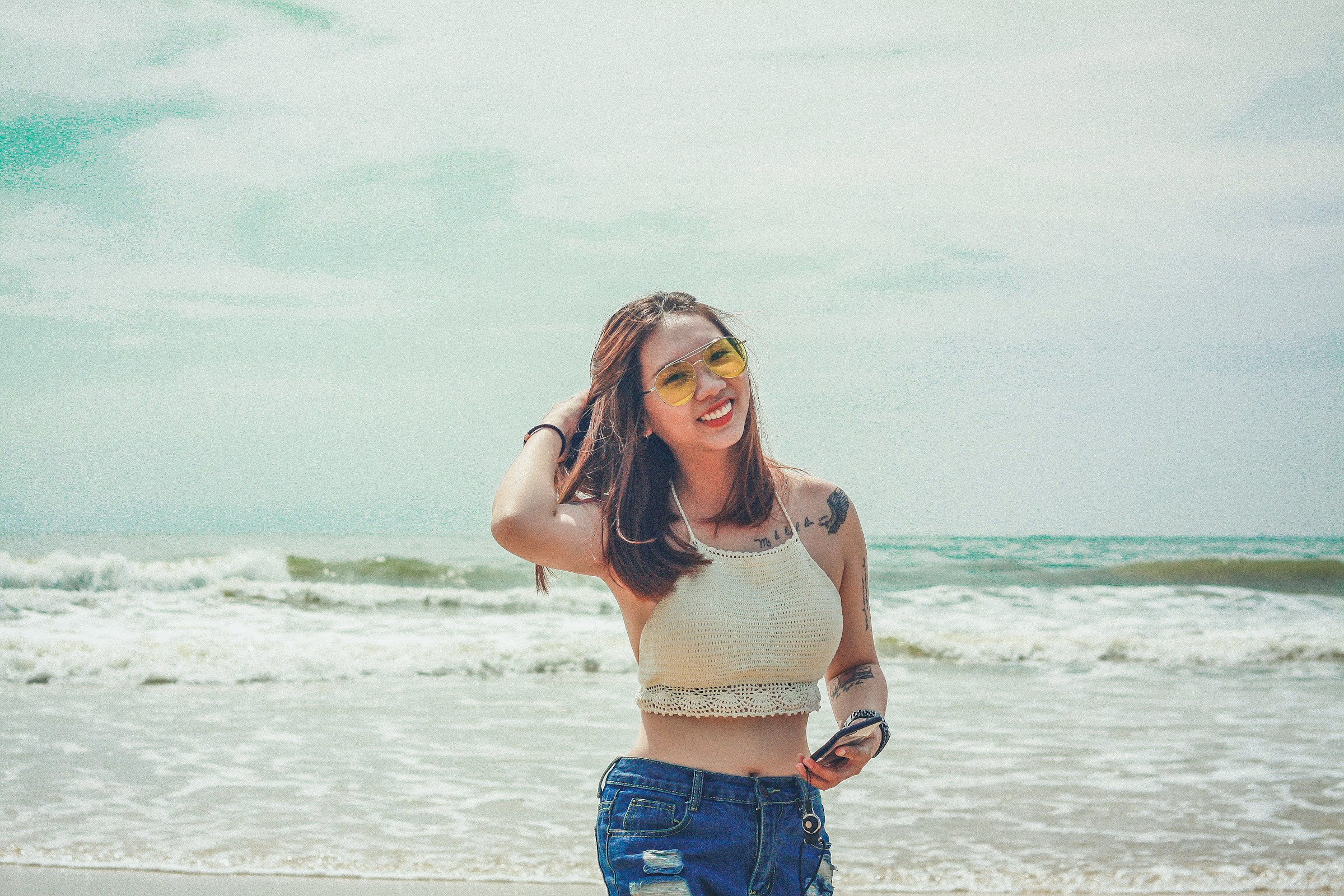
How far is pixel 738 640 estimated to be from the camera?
2092 mm

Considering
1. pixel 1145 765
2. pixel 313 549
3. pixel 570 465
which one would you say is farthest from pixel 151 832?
pixel 313 549

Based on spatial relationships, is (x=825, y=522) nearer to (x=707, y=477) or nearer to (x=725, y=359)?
(x=707, y=477)

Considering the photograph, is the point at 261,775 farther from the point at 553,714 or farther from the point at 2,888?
the point at 553,714

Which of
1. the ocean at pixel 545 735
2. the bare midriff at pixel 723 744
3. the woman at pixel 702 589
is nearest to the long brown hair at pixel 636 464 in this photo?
the woman at pixel 702 589

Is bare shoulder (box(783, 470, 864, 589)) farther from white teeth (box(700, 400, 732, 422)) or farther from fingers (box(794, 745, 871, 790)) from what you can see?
fingers (box(794, 745, 871, 790))

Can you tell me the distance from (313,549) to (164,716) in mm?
14264

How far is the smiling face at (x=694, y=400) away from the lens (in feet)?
7.30

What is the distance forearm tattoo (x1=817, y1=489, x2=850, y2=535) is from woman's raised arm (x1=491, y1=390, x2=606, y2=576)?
0.48 metres

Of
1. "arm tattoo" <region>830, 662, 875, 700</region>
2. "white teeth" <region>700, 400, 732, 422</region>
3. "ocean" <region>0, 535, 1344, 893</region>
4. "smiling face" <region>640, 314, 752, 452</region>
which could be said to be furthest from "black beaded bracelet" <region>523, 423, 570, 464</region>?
"ocean" <region>0, 535, 1344, 893</region>

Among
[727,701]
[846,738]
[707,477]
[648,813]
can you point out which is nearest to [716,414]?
[707,477]

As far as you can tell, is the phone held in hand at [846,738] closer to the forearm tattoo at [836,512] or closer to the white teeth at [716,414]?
the forearm tattoo at [836,512]

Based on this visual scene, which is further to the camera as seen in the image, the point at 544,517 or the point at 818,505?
the point at 818,505

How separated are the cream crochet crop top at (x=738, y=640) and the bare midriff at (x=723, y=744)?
23 millimetres

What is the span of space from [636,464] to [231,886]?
3.66m
